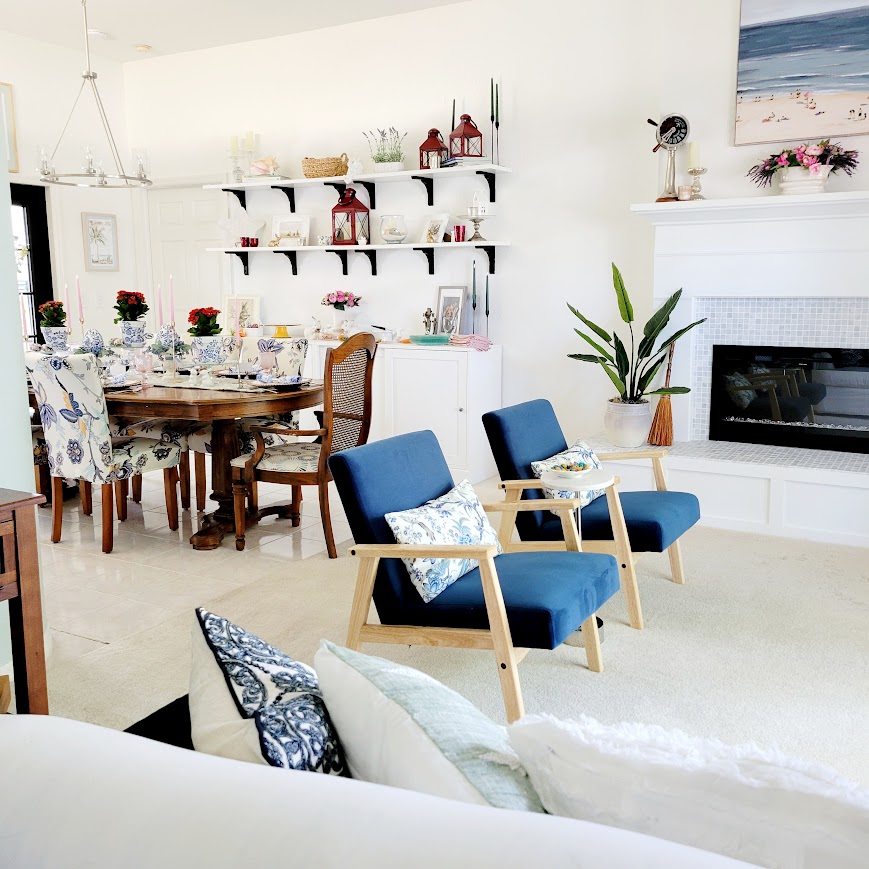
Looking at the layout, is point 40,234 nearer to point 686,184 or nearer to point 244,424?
point 244,424

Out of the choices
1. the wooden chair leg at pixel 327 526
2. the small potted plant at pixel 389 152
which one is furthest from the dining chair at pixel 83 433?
the small potted plant at pixel 389 152

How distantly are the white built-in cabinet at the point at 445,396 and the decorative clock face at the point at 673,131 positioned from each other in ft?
5.25

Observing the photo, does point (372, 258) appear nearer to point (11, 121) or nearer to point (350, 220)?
point (350, 220)

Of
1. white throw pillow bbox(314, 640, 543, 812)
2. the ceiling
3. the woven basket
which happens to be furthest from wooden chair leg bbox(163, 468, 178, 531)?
white throw pillow bbox(314, 640, 543, 812)

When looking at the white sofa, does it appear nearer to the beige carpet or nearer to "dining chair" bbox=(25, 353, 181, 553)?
the beige carpet

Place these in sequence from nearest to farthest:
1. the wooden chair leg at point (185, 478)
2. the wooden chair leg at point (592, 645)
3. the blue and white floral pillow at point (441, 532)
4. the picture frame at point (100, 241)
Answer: the blue and white floral pillow at point (441, 532)
the wooden chair leg at point (592, 645)
the wooden chair leg at point (185, 478)
the picture frame at point (100, 241)

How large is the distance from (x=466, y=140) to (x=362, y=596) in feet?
12.1

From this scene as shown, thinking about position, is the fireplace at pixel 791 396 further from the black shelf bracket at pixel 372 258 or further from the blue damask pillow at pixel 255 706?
the blue damask pillow at pixel 255 706

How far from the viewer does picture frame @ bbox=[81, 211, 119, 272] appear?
6600 millimetres

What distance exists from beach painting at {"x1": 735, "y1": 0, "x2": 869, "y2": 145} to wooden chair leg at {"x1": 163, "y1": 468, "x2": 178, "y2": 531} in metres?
3.38

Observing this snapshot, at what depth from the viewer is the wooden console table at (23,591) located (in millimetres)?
1899

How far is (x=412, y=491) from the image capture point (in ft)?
8.76

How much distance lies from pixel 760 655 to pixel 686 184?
8.87 feet

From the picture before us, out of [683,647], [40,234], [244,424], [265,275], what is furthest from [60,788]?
[40,234]
